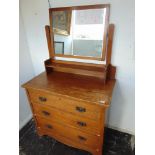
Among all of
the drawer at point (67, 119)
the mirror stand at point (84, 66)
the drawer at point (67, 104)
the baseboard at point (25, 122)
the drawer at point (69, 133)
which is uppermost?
the mirror stand at point (84, 66)

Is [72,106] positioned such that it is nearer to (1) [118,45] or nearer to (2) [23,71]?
(1) [118,45]

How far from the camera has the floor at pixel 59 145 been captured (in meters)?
1.48

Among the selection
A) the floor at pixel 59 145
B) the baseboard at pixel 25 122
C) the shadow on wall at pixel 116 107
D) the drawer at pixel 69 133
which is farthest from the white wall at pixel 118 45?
the baseboard at pixel 25 122

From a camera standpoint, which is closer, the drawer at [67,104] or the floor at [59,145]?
the drawer at [67,104]

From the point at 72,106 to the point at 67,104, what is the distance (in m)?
0.05

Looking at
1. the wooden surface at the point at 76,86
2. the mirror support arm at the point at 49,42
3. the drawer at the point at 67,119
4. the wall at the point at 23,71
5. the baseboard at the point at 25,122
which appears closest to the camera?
the wooden surface at the point at 76,86

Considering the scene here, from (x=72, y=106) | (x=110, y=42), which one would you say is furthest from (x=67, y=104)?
(x=110, y=42)

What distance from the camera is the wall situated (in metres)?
1.62

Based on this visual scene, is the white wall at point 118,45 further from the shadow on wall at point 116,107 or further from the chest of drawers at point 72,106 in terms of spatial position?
the chest of drawers at point 72,106

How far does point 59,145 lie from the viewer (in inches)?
62.1

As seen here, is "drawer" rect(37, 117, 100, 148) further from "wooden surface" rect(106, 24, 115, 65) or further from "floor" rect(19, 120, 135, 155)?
"wooden surface" rect(106, 24, 115, 65)
